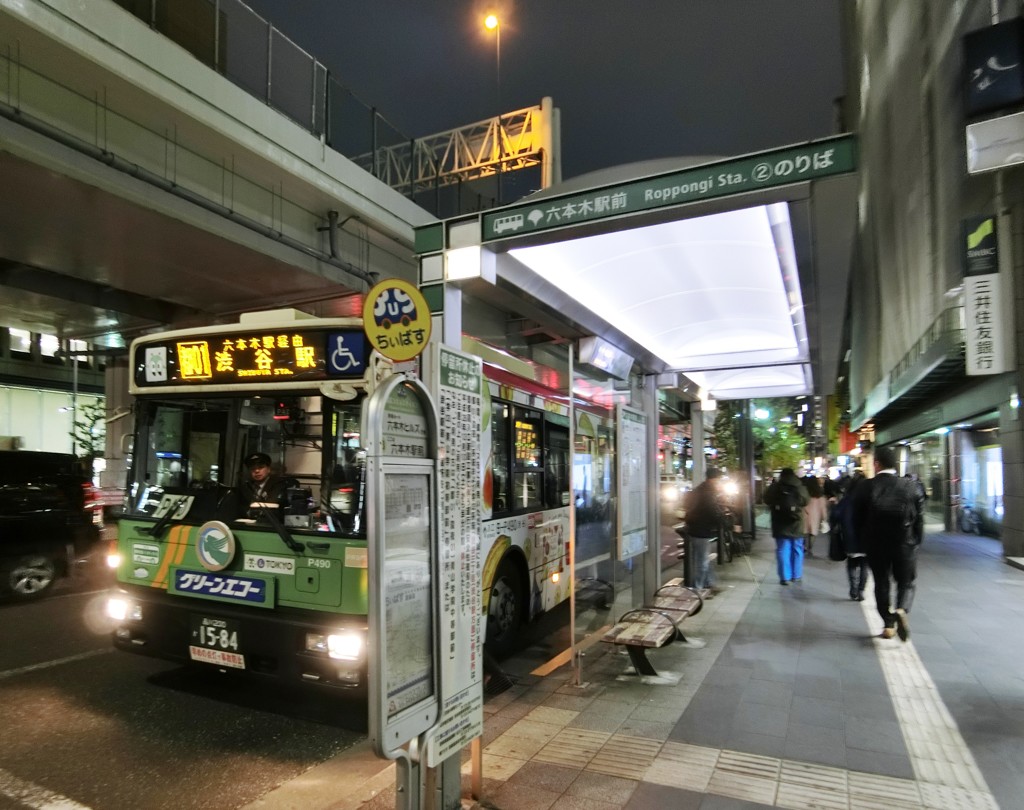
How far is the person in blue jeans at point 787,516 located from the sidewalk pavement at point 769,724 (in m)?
1.87

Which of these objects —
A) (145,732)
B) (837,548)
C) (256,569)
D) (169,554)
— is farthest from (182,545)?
(837,548)

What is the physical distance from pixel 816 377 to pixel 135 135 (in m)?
11.3

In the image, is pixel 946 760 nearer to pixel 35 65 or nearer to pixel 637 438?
pixel 637 438

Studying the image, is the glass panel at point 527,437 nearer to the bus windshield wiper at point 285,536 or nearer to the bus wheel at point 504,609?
the bus wheel at point 504,609

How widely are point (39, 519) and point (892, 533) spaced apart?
431 inches

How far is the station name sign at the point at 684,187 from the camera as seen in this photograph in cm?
375

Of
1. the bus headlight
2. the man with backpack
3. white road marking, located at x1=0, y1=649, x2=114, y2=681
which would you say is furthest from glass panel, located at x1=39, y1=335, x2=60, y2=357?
the man with backpack

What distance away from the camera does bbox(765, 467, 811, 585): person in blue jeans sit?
31.9 feet

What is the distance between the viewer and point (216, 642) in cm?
480

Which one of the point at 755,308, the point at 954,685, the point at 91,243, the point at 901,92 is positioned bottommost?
the point at 954,685

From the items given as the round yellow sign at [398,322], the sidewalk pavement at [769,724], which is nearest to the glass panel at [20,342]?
the sidewalk pavement at [769,724]

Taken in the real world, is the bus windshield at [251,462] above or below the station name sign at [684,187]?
below

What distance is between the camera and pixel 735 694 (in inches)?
216

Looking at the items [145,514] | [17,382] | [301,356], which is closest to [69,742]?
[145,514]
